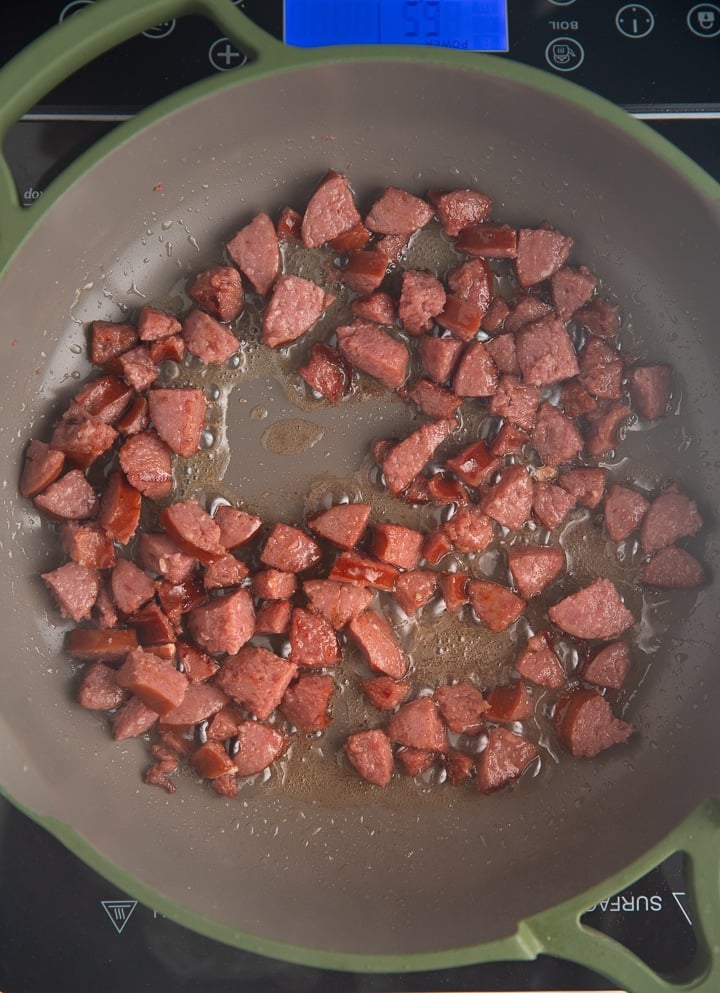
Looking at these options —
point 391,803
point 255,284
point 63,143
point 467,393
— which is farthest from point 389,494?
point 63,143

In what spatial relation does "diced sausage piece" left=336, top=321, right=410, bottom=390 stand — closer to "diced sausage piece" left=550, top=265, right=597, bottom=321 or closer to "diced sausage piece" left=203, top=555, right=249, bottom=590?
"diced sausage piece" left=550, top=265, right=597, bottom=321

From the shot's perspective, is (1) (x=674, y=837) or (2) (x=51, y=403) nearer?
(1) (x=674, y=837)

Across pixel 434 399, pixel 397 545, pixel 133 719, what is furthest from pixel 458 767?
pixel 434 399

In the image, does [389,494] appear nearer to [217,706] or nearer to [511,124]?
[217,706]

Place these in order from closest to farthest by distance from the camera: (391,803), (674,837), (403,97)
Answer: (674,837), (403,97), (391,803)

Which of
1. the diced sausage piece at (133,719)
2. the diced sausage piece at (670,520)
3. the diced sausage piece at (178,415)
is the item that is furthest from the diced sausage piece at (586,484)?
the diced sausage piece at (133,719)

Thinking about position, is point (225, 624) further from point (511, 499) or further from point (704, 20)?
point (704, 20)

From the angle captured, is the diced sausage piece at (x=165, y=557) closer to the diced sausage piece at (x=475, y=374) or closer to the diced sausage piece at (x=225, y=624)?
the diced sausage piece at (x=225, y=624)
